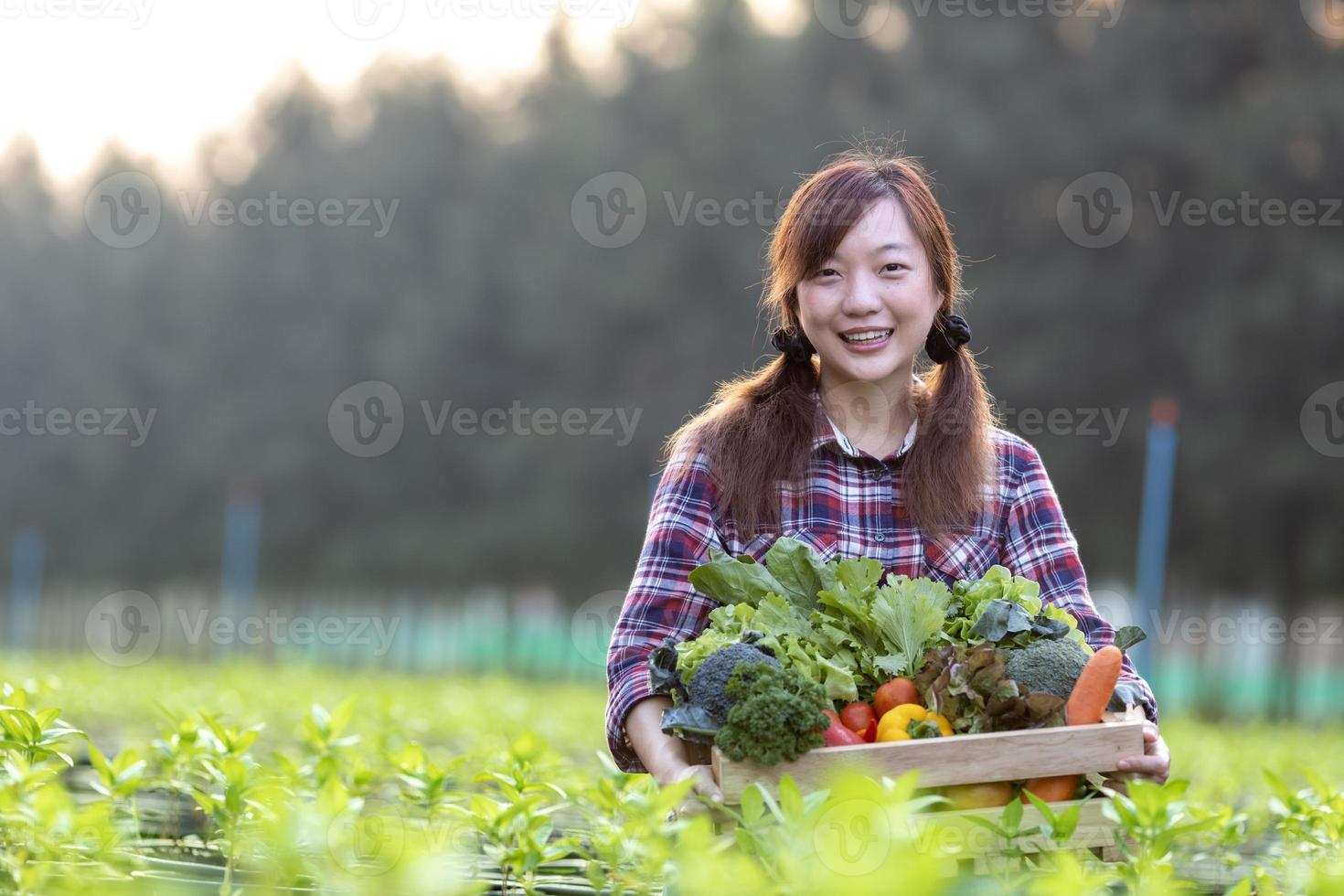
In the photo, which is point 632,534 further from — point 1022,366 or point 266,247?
point 266,247

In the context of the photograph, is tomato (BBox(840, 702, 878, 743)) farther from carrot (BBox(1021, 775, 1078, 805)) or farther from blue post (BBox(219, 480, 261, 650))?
blue post (BBox(219, 480, 261, 650))

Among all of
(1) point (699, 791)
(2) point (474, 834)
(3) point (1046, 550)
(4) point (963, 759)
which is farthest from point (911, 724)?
(2) point (474, 834)

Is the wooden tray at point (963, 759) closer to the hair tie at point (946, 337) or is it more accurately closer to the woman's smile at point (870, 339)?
the woman's smile at point (870, 339)

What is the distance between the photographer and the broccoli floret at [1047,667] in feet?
7.91

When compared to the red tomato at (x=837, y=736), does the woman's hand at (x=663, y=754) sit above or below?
below

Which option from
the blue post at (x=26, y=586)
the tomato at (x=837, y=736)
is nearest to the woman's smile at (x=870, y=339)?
the tomato at (x=837, y=736)

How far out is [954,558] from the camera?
3002mm

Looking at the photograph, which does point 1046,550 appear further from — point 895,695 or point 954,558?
point 895,695

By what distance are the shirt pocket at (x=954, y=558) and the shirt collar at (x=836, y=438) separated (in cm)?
22

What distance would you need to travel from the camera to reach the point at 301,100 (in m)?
26.8

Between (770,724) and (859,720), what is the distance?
12.5 inches

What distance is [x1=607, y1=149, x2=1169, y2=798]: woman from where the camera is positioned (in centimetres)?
297

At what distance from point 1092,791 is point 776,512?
939mm

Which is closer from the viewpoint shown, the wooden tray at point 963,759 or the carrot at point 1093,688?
the wooden tray at point 963,759
